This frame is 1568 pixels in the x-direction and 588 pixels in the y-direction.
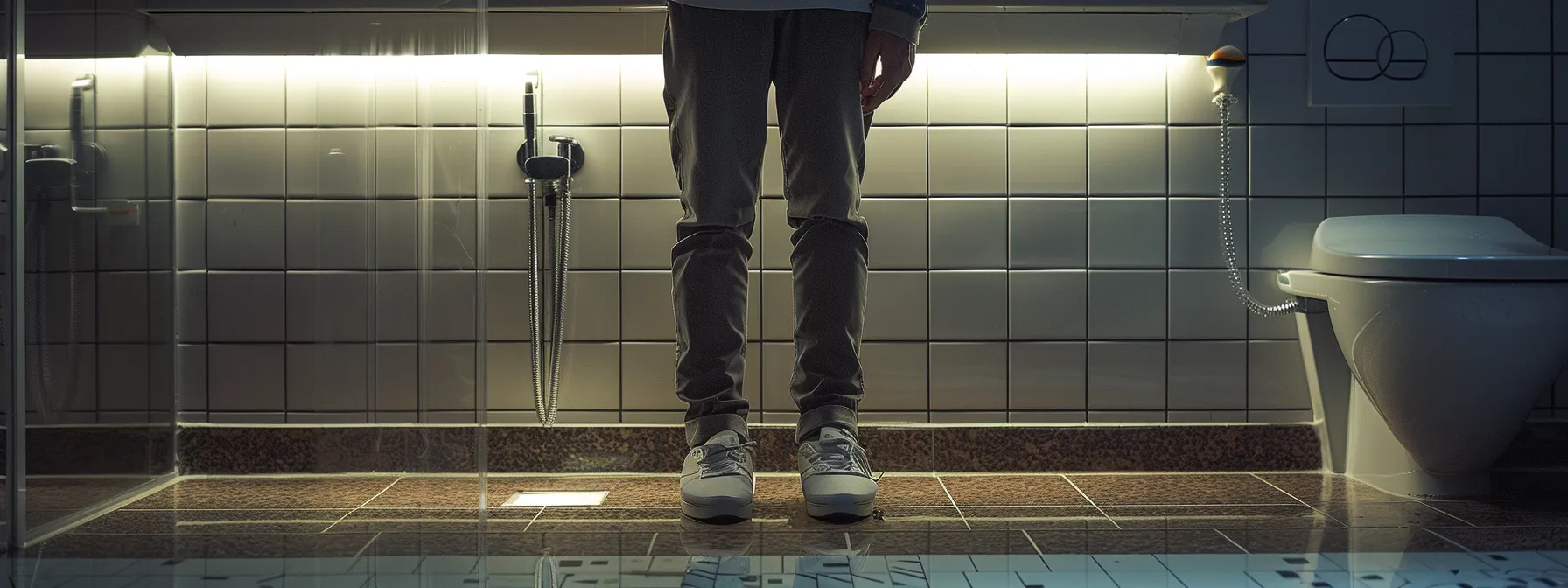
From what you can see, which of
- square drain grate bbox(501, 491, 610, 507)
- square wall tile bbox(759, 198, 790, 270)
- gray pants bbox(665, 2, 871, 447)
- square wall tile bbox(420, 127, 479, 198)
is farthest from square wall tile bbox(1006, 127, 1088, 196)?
square wall tile bbox(420, 127, 479, 198)

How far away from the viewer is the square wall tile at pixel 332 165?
1359 millimetres

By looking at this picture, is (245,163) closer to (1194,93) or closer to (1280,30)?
(1194,93)

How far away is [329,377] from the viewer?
1.37 meters

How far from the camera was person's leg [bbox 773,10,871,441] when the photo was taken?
1.63 meters

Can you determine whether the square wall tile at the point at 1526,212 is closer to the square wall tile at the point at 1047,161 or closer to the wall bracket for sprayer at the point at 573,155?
the square wall tile at the point at 1047,161

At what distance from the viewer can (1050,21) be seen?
2002 mm

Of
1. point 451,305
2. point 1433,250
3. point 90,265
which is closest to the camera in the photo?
point 451,305

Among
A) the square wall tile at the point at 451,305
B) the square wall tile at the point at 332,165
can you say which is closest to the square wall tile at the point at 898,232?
the square wall tile at the point at 451,305

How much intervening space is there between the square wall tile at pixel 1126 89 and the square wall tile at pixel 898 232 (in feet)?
1.15

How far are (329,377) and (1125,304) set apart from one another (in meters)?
1.36

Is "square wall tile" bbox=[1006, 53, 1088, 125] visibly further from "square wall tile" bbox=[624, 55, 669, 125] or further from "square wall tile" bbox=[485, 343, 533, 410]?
"square wall tile" bbox=[485, 343, 533, 410]

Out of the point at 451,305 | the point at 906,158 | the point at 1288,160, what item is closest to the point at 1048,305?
the point at 906,158

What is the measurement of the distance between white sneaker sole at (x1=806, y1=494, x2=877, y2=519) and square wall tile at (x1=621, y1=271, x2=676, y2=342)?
62cm

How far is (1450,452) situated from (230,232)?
1.70 m
